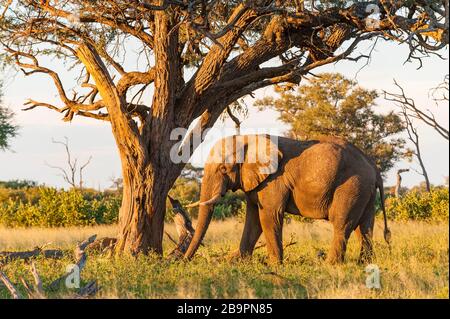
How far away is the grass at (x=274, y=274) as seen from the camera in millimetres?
10055

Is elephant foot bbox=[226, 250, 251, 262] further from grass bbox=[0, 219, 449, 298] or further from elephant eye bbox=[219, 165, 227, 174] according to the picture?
elephant eye bbox=[219, 165, 227, 174]

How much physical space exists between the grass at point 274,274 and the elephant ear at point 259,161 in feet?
4.60

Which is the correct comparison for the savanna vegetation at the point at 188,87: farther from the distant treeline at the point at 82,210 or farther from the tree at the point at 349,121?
the tree at the point at 349,121

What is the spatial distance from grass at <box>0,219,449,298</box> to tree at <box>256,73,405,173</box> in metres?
24.2

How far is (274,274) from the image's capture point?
443 inches

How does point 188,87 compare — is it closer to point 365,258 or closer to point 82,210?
point 365,258

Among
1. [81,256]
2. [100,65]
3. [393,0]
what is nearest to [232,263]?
[81,256]

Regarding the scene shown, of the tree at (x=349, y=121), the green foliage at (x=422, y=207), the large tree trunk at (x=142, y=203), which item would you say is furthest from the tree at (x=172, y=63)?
the tree at (x=349, y=121)

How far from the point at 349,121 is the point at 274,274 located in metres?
30.3

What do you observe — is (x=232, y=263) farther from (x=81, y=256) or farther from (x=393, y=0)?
(x=393, y=0)

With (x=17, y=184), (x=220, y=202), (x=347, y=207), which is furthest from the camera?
(x=17, y=184)

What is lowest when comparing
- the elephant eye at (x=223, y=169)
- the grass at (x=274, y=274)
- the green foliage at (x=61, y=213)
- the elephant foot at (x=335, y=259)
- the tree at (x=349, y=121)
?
the grass at (x=274, y=274)

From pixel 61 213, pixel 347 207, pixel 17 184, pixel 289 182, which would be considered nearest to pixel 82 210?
pixel 61 213
